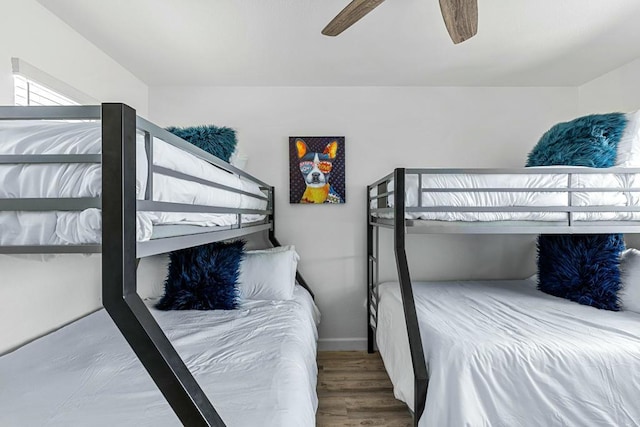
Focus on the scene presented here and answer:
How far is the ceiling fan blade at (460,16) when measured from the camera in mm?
1411

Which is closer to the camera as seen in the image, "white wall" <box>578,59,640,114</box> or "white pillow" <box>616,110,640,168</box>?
"white pillow" <box>616,110,640,168</box>

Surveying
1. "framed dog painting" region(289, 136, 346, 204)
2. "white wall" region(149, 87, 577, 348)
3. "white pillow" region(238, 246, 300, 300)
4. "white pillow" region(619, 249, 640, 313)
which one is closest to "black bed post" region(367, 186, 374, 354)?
"white wall" region(149, 87, 577, 348)

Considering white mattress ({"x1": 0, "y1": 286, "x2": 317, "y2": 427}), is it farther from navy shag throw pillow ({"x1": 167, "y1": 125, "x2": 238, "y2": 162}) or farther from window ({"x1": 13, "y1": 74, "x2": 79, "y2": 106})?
window ({"x1": 13, "y1": 74, "x2": 79, "y2": 106})

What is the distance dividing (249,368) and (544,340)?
1.28 meters

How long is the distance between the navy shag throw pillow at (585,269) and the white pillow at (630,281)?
29 mm

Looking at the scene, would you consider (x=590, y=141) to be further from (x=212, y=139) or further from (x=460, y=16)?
(x=212, y=139)

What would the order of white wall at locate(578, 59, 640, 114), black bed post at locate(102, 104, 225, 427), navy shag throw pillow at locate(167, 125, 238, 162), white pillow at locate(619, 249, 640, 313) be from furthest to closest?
white wall at locate(578, 59, 640, 114) → navy shag throw pillow at locate(167, 125, 238, 162) → white pillow at locate(619, 249, 640, 313) → black bed post at locate(102, 104, 225, 427)

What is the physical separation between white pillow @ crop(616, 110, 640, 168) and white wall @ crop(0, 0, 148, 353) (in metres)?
3.27

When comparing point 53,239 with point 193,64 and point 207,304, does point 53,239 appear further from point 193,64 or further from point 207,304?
point 193,64

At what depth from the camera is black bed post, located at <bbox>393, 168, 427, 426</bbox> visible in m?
1.48

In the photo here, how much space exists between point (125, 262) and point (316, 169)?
220 cm

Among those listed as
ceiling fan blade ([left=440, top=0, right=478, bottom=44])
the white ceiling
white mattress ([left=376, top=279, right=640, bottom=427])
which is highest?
the white ceiling

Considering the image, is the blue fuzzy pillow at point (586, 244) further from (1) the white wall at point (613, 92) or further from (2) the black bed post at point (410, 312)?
(2) the black bed post at point (410, 312)

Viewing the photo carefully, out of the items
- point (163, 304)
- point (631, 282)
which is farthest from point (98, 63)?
point (631, 282)
